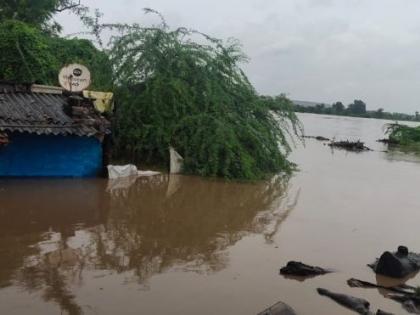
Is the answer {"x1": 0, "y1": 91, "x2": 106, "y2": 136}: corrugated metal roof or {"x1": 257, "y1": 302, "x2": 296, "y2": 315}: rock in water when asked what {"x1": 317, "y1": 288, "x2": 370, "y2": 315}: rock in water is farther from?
{"x1": 0, "y1": 91, "x2": 106, "y2": 136}: corrugated metal roof

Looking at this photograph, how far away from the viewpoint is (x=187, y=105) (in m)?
14.7

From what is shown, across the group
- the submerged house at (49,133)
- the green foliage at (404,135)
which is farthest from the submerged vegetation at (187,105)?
the green foliage at (404,135)

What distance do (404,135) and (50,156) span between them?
29.6 metres

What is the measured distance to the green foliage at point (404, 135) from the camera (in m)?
34.9

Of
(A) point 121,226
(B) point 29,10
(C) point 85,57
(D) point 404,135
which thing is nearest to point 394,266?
(A) point 121,226

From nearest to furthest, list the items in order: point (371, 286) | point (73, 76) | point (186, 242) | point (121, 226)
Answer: point (371, 286), point (186, 242), point (121, 226), point (73, 76)

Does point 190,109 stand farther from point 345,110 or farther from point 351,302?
point 345,110

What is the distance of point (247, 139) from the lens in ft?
48.5

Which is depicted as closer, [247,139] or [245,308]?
[245,308]

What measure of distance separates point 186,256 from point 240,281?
1179mm

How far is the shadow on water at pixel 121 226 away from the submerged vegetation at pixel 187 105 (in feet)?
4.14

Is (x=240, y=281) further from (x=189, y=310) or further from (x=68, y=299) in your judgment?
(x=68, y=299)

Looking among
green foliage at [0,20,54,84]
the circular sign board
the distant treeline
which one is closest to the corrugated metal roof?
the circular sign board

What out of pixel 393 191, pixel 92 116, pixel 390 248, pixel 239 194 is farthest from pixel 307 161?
pixel 390 248
